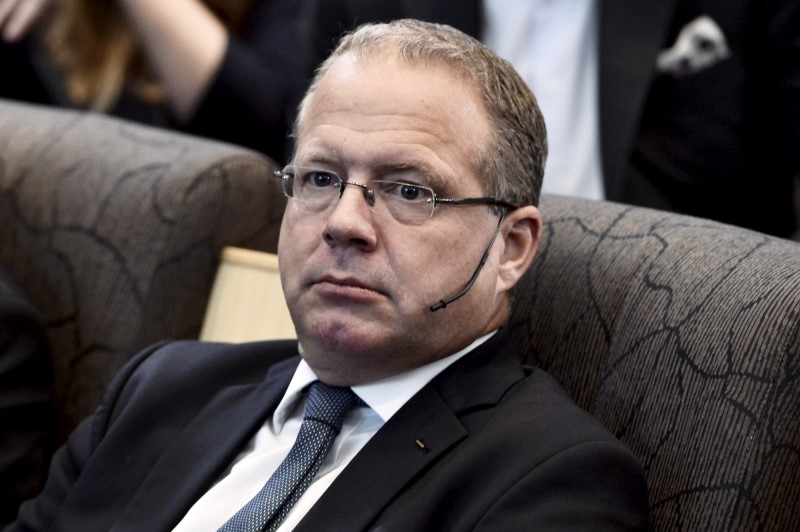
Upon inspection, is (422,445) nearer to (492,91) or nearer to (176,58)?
(492,91)

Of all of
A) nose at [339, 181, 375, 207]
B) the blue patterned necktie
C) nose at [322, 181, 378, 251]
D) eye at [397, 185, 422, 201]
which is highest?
eye at [397, 185, 422, 201]

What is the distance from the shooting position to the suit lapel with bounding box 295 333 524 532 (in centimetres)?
123

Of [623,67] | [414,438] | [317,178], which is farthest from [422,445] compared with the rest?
[623,67]

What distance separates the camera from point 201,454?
1441 millimetres

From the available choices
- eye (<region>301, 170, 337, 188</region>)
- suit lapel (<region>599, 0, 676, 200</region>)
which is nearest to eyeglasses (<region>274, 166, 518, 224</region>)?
eye (<region>301, 170, 337, 188</region>)

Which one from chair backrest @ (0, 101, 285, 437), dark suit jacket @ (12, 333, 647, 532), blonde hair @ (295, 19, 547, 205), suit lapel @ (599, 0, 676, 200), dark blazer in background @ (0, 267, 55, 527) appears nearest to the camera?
dark suit jacket @ (12, 333, 647, 532)

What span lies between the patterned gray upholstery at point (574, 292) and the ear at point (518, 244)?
86 millimetres

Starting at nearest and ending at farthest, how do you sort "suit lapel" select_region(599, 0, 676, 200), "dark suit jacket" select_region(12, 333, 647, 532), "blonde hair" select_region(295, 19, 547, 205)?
"dark suit jacket" select_region(12, 333, 647, 532) → "blonde hair" select_region(295, 19, 547, 205) → "suit lapel" select_region(599, 0, 676, 200)

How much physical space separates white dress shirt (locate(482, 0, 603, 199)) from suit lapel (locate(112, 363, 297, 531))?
80 cm

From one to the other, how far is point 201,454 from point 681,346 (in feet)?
1.99

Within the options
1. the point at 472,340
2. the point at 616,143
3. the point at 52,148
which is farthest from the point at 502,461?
the point at 52,148

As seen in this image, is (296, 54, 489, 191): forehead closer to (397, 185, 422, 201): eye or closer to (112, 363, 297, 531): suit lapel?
(397, 185, 422, 201): eye

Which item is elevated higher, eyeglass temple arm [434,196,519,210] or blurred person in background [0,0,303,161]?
eyeglass temple arm [434,196,519,210]

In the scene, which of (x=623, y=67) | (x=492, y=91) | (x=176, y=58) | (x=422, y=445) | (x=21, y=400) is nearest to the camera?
(x=422, y=445)
